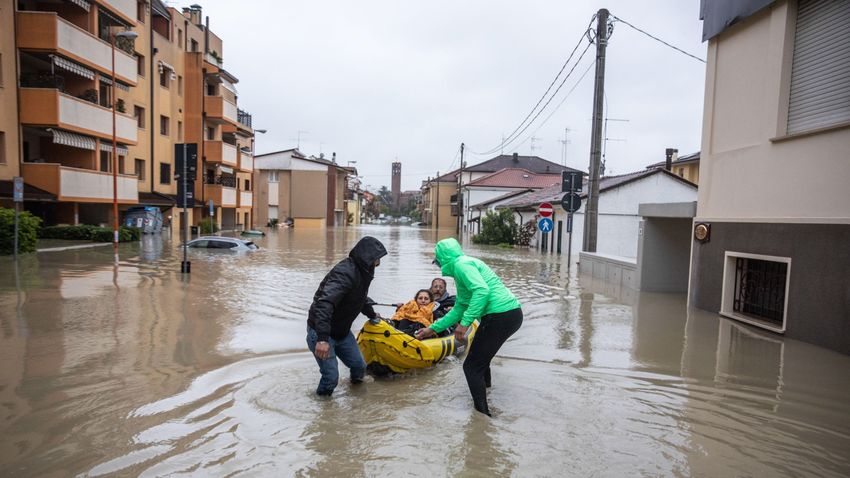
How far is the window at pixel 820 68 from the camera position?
8.73 metres

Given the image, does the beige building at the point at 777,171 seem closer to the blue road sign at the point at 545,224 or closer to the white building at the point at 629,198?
the blue road sign at the point at 545,224

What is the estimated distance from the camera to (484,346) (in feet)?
18.4

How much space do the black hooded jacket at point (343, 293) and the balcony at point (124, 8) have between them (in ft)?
80.8

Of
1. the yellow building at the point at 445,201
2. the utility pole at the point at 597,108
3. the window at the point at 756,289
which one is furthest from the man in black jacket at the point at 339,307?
the yellow building at the point at 445,201

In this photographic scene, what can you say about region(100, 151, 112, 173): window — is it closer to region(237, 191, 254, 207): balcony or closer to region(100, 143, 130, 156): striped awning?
region(100, 143, 130, 156): striped awning

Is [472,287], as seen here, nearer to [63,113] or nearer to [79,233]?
[63,113]

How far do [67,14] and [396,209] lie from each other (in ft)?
452

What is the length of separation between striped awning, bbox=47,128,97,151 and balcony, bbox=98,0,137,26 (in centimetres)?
582

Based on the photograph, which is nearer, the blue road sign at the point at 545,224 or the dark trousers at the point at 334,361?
the dark trousers at the point at 334,361

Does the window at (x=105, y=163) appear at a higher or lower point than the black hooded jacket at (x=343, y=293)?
higher

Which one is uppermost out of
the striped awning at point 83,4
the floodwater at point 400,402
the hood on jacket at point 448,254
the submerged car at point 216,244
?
the striped awning at point 83,4

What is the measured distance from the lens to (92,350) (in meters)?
7.65

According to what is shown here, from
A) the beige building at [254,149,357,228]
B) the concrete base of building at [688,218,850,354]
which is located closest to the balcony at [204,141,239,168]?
the beige building at [254,149,357,228]

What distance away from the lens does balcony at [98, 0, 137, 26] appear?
25.2 metres
